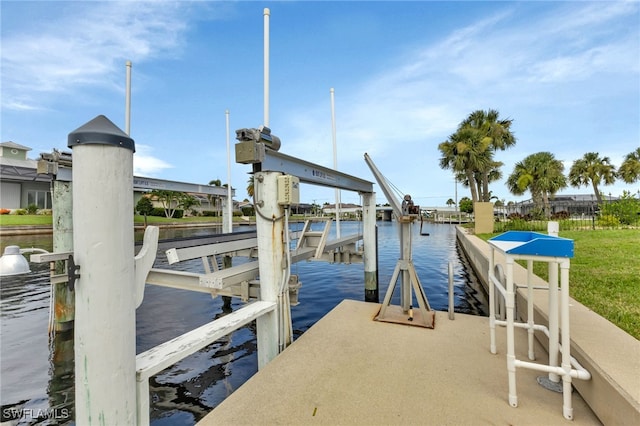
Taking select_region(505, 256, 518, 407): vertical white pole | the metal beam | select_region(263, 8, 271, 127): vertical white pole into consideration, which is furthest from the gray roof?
select_region(505, 256, 518, 407): vertical white pole

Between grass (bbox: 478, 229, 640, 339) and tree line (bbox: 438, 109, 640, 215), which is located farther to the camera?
tree line (bbox: 438, 109, 640, 215)

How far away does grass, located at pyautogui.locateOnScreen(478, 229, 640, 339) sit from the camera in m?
4.11

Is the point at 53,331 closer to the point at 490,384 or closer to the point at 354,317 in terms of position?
the point at 354,317

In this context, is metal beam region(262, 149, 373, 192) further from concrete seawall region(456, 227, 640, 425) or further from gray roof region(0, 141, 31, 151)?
gray roof region(0, 141, 31, 151)

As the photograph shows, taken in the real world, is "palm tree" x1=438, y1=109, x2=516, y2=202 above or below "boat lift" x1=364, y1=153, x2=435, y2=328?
above

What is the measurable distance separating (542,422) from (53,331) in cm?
826

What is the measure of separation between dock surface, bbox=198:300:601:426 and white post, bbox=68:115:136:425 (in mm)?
934

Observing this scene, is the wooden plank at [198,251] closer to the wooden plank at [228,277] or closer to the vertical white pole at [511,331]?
the wooden plank at [228,277]

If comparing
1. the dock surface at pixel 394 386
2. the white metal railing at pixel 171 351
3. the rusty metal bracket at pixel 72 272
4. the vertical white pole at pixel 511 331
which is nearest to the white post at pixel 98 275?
the rusty metal bracket at pixel 72 272

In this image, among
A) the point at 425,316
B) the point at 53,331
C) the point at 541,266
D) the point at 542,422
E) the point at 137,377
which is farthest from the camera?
the point at 541,266

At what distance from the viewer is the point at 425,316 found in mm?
4746

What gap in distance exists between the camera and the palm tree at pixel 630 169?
144 feet

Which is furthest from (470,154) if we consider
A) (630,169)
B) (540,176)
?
(630,169)

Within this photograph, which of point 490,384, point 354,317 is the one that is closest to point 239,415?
point 490,384
